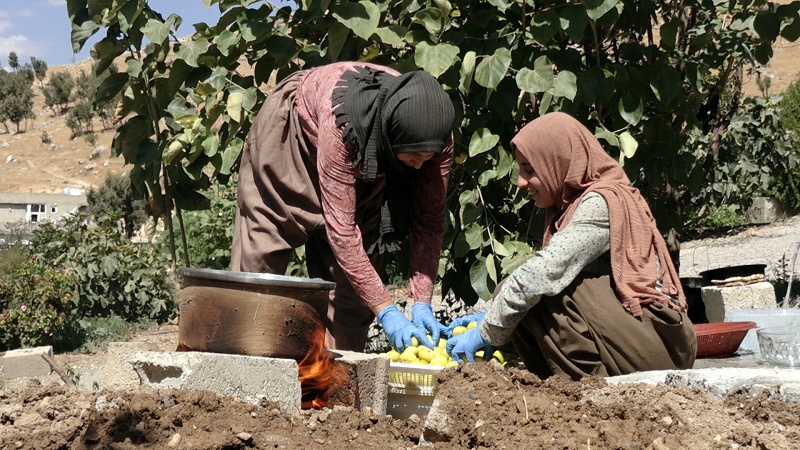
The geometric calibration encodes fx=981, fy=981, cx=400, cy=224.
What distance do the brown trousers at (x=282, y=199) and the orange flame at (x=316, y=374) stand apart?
58 cm

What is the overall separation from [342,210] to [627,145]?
149 cm

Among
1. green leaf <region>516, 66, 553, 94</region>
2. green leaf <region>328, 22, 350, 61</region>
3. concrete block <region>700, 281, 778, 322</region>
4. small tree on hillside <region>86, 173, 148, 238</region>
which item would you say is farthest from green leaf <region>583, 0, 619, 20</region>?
small tree on hillside <region>86, 173, 148, 238</region>

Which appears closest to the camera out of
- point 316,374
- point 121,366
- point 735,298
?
point 316,374

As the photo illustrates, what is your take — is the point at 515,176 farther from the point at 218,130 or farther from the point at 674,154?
the point at 218,130

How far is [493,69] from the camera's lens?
157 inches

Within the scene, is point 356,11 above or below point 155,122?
above

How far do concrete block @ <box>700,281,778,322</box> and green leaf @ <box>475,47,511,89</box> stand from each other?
2.80m

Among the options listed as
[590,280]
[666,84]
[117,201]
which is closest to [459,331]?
[590,280]

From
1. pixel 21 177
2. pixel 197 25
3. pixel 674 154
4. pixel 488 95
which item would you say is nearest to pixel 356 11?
pixel 488 95

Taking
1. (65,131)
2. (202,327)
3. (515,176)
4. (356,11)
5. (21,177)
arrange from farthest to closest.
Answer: (65,131)
(21,177)
(515,176)
(356,11)
(202,327)

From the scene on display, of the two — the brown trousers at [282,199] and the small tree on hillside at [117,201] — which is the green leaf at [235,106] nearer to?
the brown trousers at [282,199]

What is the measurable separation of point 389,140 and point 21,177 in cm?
3927

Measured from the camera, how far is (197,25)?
456cm

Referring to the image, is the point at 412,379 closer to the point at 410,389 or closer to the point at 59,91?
the point at 410,389
